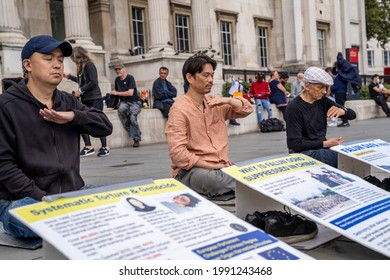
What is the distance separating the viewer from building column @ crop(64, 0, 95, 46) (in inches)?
672

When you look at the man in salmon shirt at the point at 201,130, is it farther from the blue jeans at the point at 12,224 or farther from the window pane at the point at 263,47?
the window pane at the point at 263,47

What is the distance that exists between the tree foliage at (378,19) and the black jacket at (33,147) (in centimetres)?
4064

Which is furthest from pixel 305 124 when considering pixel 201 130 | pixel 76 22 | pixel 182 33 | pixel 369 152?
pixel 182 33

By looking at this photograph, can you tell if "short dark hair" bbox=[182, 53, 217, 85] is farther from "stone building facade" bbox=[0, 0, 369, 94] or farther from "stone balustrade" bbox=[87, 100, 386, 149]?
"stone building facade" bbox=[0, 0, 369, 94]

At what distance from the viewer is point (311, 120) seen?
5.69m

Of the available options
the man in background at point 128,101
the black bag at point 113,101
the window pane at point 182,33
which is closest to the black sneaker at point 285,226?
the man in background at point 128,101

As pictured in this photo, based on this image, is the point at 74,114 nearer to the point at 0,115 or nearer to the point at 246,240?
the point at 0,115

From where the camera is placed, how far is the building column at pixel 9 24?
14688mm

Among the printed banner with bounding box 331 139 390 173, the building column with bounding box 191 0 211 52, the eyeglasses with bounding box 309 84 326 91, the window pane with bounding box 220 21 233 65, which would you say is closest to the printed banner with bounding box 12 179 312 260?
the printed banner with bounding box 331 139 390 173

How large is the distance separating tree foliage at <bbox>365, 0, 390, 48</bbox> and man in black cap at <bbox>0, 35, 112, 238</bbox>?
40630 mm

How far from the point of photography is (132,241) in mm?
2666

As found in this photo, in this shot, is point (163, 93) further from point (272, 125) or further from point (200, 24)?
point (200, 24)

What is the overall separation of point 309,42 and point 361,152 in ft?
88.7

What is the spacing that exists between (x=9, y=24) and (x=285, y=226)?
1287 cm
